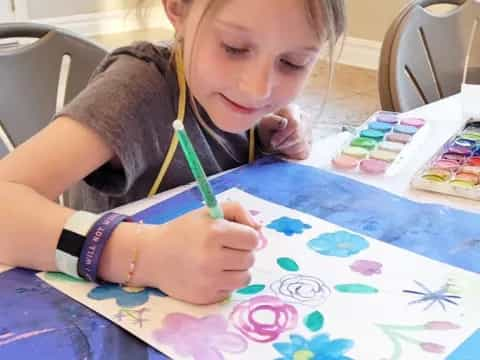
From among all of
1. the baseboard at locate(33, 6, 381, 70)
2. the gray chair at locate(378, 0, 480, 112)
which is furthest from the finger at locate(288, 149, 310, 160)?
the baseboard at locate(33, 6, 381, 70)

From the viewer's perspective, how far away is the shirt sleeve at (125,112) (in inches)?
29.2

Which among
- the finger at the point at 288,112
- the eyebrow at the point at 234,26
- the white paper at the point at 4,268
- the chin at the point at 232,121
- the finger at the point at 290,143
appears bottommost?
the white paper at the point at 4,268

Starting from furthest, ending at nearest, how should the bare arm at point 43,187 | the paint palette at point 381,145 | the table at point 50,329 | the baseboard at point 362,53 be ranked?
the baseboard at point 362,53 < the paint palette at point 381,145 < the bare arm at point 43,187 < the table at point 50,329

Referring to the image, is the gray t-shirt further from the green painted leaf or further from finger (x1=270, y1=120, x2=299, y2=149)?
the green painted leaf

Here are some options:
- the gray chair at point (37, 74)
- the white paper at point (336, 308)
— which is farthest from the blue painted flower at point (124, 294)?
the gray chair at point (37, 74)

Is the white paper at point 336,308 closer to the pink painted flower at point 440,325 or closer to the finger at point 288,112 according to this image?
the pink painted flower at point 440,325

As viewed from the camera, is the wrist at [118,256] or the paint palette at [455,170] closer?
the wrist at [118,256]

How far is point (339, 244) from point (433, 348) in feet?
0.57

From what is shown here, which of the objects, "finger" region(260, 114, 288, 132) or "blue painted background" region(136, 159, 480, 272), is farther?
"finger" region(260, 114, 288, 132)

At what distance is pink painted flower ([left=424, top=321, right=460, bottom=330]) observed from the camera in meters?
0.56

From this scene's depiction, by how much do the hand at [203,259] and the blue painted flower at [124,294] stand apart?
0.04 ft

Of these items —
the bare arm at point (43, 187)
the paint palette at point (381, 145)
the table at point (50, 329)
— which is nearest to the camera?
the table at point (50, 329)

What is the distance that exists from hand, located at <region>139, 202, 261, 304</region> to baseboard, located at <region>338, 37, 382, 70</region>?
300 centimetres

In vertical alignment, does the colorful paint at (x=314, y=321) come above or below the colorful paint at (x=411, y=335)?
above
